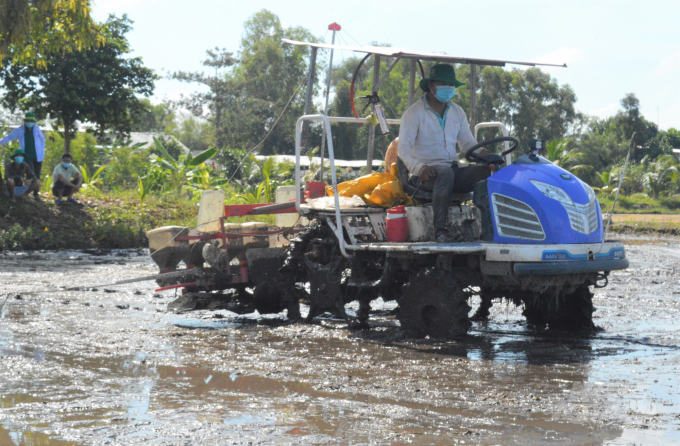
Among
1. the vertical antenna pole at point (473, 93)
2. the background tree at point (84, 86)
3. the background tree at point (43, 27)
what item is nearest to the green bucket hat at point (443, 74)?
the vertical antenna pole at point (473, 93)

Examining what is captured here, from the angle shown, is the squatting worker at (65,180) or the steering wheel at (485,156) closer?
the steering wheel at (485,156)

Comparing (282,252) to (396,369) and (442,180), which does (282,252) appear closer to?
(442,180)

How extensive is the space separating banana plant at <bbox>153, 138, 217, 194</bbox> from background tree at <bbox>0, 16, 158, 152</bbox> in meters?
1.65

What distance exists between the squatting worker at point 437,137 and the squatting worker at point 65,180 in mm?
11989

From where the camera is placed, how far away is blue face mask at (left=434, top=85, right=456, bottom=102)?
23.4 ft

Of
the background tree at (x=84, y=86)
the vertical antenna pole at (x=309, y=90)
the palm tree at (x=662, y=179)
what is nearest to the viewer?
the vertical antenna pole at (x=309, y=90)

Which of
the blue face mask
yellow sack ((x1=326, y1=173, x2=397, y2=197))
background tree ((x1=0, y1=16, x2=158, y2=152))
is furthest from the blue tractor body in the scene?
background tree ((x1=0, y1=16, x2=158, y2=152))

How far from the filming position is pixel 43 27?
16109mm

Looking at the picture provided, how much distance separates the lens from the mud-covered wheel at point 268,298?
812cm

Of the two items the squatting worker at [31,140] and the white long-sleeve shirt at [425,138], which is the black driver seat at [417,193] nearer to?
the white long-sleeve shirt at [425,138]

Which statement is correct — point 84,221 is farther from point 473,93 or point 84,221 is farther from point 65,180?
point 473,93

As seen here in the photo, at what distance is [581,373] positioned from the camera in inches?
210

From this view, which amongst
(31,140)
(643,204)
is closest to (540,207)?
(31,140)

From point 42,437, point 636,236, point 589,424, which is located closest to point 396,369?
point 589,424
